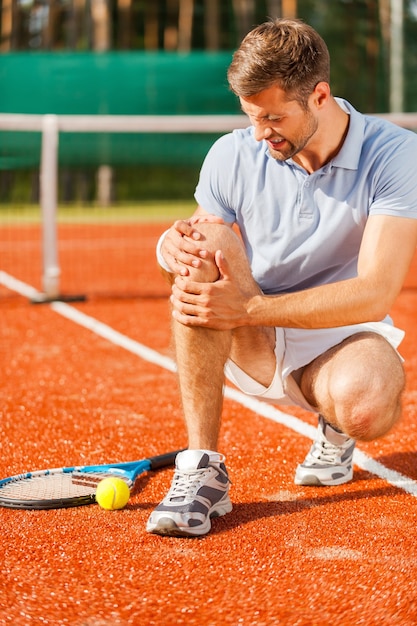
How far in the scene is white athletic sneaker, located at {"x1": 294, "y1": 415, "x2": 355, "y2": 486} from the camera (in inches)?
164

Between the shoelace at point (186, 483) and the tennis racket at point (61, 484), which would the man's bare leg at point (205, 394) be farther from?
the tennis racket at point (61, 484)

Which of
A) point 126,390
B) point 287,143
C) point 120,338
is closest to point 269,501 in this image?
point 287,143

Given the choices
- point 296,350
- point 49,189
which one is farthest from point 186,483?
point 49,189

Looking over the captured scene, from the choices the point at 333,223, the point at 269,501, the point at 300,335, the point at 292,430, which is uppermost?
the point at 333,223

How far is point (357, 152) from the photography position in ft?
12.6

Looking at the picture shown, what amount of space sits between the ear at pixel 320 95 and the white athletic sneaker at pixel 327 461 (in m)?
→ 1.27

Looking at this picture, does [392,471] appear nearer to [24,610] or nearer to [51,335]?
[24,610]

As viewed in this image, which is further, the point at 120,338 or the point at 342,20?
the point at 342,20

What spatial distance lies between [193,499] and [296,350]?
0.79m

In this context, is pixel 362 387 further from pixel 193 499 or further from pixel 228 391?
pixel 228 391

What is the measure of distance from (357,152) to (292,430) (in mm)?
1782

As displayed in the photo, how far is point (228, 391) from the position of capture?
6109 millimetres

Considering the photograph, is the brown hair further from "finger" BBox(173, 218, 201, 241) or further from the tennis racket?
the tennis racket

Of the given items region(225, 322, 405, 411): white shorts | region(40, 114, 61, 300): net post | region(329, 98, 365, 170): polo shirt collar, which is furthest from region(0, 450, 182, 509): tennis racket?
region(40, 114, 61, 300): net post
